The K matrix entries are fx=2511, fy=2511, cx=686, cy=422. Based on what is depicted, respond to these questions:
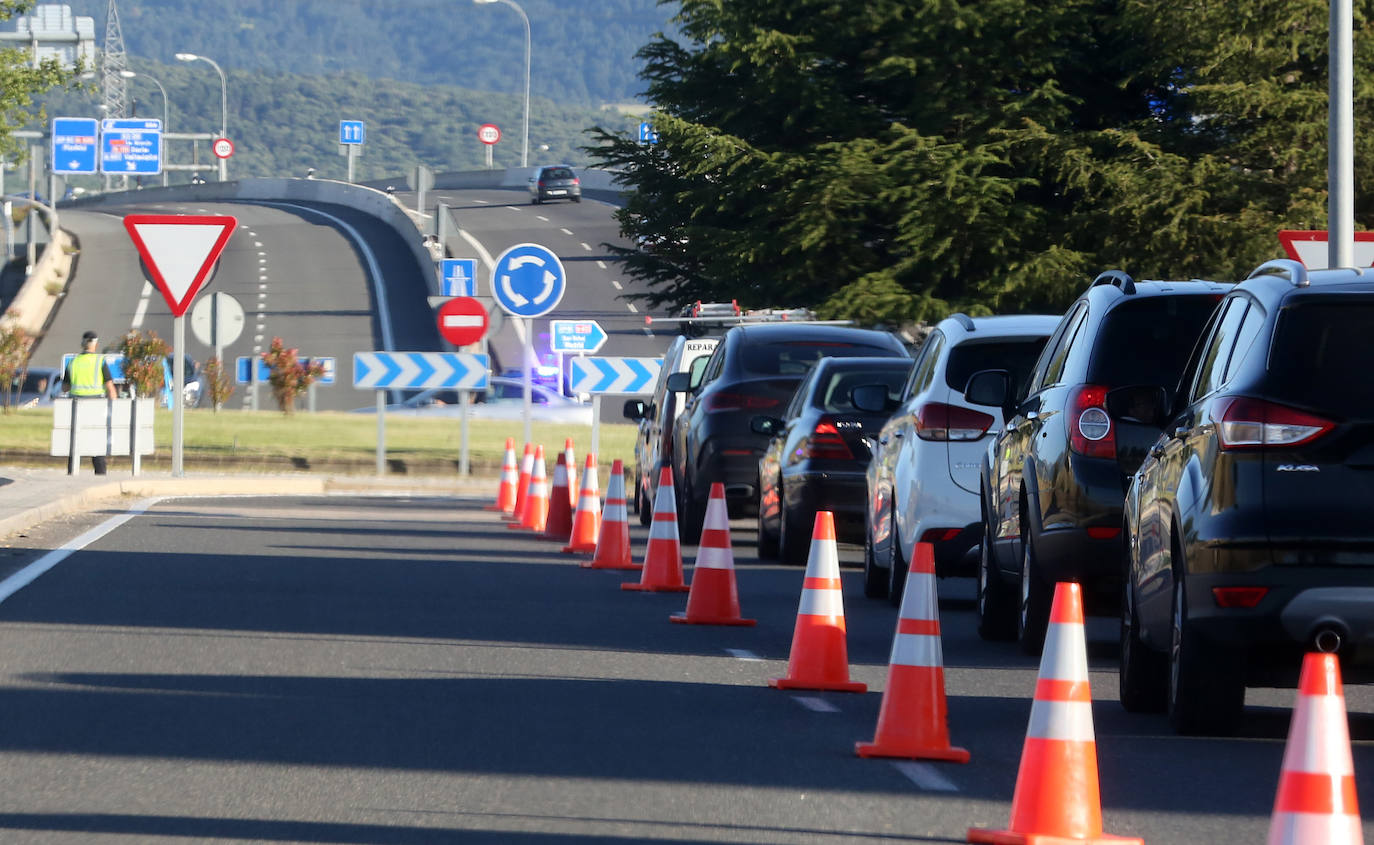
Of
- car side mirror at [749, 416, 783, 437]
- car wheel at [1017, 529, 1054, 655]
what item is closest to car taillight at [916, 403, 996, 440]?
car wheel at [1017, 529, 1054, 655]

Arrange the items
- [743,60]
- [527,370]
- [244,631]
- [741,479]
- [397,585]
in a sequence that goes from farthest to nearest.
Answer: [743,60], [527,370], [741,479], [397,585], [244,631]

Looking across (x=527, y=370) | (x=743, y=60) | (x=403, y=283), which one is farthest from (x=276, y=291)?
(x=527, y=370)

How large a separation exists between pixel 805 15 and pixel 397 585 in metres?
25.2

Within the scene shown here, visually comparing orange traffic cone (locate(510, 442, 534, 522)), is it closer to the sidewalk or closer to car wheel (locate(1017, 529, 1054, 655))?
the sidewalk

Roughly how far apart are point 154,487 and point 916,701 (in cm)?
1873

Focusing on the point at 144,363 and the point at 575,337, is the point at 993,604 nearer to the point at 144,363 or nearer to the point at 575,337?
the point at 575,337

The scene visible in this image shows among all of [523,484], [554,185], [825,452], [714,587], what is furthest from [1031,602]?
[554,185]

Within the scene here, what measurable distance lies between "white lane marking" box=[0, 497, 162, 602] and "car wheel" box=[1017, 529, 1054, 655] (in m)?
5.63

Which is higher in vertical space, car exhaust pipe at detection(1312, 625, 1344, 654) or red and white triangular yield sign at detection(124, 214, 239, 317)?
red and white triangular yield sign at detection(124, 214, 239, 317)

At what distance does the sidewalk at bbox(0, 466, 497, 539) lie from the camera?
21.2m

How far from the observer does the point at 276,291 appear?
242 feet

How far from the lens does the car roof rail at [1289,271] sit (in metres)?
8.41

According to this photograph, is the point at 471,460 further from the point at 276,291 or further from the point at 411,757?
the point at 276,291

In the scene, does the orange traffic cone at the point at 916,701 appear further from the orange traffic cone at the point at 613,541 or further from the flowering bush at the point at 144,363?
the flowering bush at the point at 144,363
